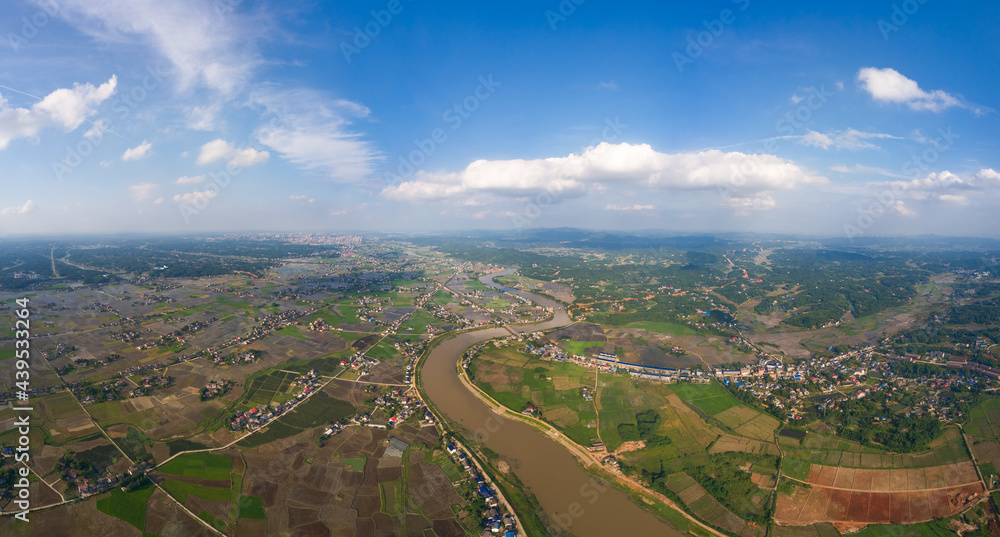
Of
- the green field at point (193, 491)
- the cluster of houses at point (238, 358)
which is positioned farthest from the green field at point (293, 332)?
the green field at point (193, 491)

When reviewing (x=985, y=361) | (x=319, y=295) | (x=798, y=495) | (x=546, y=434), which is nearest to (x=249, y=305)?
A: (x=319, y=295)

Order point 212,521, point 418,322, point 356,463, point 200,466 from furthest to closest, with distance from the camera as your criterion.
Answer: point 418,322 < point 356,463 < point 200,466 < point 212,521

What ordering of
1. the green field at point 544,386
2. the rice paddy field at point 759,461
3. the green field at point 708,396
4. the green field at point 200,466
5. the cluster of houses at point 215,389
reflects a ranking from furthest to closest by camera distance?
1. the green field at point 708,396
2. the cluster of houses at point 215,389
3. the green field at point 544,386
4. the green field at point 200,466
5. the rice paddy field at point 759,461

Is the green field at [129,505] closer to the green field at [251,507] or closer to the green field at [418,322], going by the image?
the green field at [251,507]

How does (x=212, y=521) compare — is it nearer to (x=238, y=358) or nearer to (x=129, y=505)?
(x=129, y=505)

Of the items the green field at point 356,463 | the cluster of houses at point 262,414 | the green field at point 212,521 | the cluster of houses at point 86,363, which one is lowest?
the green field at point 212,521

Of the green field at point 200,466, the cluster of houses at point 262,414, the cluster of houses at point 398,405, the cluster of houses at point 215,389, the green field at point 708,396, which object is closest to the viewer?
the green field at point 200,466

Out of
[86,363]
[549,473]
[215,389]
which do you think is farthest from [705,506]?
[86,363]
